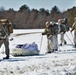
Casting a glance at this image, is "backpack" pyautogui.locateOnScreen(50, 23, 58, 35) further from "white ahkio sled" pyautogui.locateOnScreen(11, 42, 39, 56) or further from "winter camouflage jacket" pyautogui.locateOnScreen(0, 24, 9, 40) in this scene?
"winter camouflage jacket" pyautogui.locateOnScreen(0, 24, 9, 40)

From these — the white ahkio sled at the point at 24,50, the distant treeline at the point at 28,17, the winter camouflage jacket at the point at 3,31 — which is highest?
the distant treeline at the point at 28,17

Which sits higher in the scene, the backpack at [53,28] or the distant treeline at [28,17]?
the distant treeline at [28,17]

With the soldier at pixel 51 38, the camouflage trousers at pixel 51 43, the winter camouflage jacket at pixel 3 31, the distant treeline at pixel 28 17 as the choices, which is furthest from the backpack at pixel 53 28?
the distant treeline at pixel 28 17

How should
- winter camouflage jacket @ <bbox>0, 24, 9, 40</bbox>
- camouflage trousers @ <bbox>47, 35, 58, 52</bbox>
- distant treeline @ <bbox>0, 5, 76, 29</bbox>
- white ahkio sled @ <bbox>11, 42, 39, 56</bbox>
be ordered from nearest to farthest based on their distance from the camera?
winter camouflage jacket @ <bbox>0, 24, 9, 40</bbox> < white ahkio sled @ <bbox>11, 42, 39, 56</bbox> < camouflage trousers @ <bbox>47, 35, 58, 52</bbox> < distant treeline @ <bbox>0, 5, 76, 29</bbox>

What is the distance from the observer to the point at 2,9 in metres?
113

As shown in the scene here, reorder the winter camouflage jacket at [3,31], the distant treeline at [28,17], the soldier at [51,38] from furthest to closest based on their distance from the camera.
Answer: the distant treeline at [28,17]
the soldier at [51,38]
the winter camouflage jacket at [3,31]

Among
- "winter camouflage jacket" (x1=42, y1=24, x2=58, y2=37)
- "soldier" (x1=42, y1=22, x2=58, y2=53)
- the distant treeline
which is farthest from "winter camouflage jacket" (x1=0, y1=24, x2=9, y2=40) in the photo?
the distant treeline

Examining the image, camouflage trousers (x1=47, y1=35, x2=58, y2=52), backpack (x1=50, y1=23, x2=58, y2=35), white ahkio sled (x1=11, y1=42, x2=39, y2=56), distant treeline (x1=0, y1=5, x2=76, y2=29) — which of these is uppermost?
distant treeline (x1=0, y1=5, x2=76, y2=29)

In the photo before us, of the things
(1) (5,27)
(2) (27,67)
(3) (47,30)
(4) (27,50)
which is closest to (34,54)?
(4) (27,50)

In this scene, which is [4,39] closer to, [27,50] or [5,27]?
[5,27]

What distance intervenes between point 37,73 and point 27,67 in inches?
95.8

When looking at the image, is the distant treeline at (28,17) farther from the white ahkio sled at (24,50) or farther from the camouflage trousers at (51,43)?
the white ahkio sled at (24,50)

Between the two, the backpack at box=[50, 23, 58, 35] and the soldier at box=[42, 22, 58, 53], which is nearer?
the backpack at box=[50, 23, 58, 35]

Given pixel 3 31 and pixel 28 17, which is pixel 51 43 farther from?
pixel 28 17
